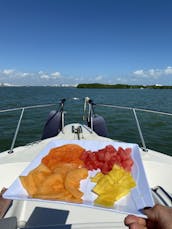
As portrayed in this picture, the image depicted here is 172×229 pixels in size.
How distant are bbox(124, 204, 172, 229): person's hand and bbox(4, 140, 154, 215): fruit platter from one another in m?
0.04

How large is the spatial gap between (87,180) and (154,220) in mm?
491

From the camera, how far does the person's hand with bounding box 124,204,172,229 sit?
3.23 ft

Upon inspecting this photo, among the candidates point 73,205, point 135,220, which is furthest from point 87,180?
point 135,220

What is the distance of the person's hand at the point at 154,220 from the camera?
0.98 m

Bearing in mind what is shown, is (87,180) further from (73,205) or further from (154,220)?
(154,220)

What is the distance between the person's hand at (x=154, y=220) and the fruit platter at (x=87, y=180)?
0.04 metres

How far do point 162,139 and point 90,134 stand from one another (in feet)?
19.6

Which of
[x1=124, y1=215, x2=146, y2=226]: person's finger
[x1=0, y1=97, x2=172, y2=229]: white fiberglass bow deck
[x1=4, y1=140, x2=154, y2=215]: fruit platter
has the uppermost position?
[x1=4, y1=140, x2=154, y2=215]: fruit platter

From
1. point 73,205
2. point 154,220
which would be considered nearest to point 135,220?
point 154,220

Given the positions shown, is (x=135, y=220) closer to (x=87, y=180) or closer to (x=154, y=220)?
(x=154, y=220)

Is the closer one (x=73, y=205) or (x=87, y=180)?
(x=73, y=205)

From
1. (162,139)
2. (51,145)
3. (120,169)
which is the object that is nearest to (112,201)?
(120,169)

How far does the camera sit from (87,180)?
4.63ft

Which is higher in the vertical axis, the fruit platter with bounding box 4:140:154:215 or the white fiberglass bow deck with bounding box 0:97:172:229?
the fruit platter with bounding box 4:140:154:215
